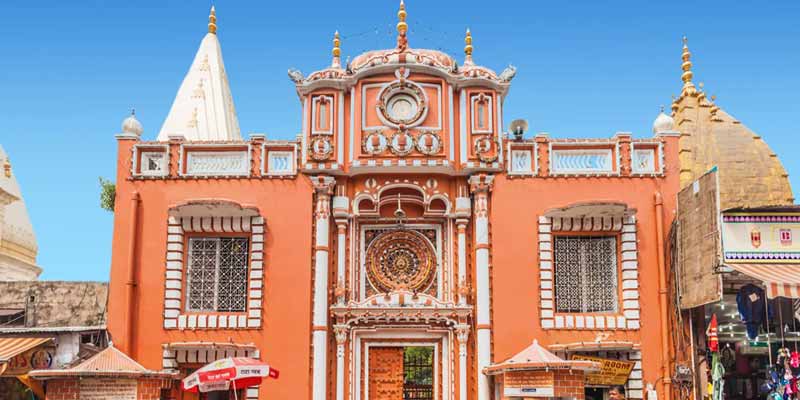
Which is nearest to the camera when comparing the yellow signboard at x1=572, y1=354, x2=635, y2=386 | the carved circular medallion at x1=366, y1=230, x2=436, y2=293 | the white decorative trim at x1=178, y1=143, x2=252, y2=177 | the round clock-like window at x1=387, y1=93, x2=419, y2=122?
the yellow signboard at x1=572, y1=354, x2=635, y2=386

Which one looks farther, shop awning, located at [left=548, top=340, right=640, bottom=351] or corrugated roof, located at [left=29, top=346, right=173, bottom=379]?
shop awning, located at [left=548, top=340, right=640, bottom=351]

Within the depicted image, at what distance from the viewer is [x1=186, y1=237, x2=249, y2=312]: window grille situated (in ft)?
73.6

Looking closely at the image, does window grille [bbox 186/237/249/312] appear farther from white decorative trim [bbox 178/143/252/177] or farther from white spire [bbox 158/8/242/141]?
white spire [bbox 158/8/242/141]

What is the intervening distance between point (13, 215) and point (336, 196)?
49.1 ft

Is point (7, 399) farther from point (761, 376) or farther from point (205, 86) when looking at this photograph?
point (761, 376)

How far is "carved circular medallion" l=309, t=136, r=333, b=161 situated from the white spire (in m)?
8.22

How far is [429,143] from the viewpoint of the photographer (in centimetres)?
2278

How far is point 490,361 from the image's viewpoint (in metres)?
21.6

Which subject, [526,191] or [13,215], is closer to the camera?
[526,191]

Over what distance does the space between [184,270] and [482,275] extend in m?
7.31

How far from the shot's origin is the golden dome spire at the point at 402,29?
23812 millimetres

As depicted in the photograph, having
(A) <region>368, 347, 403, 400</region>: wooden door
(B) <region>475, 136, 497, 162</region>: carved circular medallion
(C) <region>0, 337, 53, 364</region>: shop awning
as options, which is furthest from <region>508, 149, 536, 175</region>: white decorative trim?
(C) <region>0, 337, 53, 364</region>: shop awning

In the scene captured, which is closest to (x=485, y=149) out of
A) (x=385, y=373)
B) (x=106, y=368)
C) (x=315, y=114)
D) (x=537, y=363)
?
(x=315, y=114)

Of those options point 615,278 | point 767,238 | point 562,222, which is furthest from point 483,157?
point 767,238
